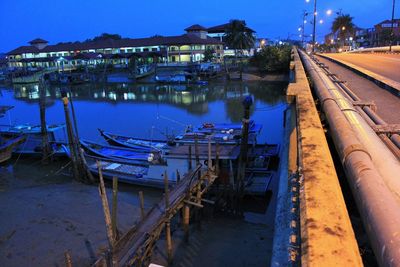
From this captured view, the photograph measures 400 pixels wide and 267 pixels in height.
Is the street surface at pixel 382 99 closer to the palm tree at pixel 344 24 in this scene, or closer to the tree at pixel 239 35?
the tree at pixel 239 35

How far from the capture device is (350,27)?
266ft

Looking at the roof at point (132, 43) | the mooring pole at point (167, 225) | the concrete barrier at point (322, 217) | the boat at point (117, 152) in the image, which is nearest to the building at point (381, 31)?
the roof at point (132, 43)

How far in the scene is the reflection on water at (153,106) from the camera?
32719 millimetres

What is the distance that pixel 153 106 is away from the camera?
4325cm

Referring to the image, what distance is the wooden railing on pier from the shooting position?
8.71m

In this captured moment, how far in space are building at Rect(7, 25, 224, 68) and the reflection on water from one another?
34.6 ft

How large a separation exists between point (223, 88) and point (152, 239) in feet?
151

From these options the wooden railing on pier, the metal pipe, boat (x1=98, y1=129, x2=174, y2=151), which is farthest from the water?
the metal pipe

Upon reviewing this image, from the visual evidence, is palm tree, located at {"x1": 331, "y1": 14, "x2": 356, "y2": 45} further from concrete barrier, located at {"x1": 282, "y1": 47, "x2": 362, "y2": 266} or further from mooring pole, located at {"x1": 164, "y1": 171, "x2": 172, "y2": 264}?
concrete barrier, located at {"x1": 282, "y1": 47, "x2": 362, "y2": 266}

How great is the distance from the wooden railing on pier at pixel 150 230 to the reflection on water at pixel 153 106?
13.9 metres

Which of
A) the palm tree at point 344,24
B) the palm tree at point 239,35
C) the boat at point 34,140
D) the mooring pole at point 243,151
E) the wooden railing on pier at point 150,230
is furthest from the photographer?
the palm tree at point 344,24

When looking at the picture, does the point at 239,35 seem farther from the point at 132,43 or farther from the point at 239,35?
the point at 132,43

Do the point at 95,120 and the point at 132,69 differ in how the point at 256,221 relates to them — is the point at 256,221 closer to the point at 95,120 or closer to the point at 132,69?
the point at 95,120

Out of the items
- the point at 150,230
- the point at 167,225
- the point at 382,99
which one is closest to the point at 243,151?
the point at 167,225
